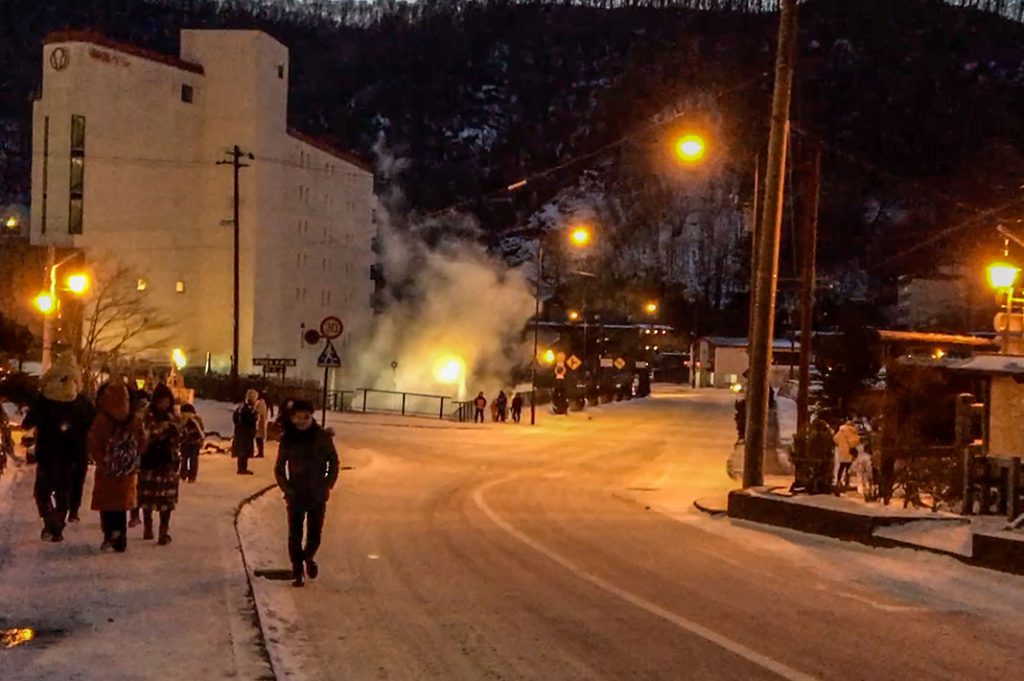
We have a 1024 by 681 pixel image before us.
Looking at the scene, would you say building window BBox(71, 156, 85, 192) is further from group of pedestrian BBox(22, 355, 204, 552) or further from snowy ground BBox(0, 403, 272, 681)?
group of pedestrian BBox(22, 355, 204, 552)

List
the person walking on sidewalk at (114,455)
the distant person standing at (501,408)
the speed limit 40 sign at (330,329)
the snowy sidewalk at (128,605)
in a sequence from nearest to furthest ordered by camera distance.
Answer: the snowy sidewalk at (128,605) → the person walking on sidewalk at (114,455) → the speed limit 40 sign at (330,329) → the distant person standing at (501,408)

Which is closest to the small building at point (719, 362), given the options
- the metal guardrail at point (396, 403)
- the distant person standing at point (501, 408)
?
the metal guardrail at point (396, 403)

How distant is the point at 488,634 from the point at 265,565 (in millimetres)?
3291

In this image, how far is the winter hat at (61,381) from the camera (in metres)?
10.6

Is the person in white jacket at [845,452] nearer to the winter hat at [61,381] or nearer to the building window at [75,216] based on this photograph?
the winter hat at [61,381]

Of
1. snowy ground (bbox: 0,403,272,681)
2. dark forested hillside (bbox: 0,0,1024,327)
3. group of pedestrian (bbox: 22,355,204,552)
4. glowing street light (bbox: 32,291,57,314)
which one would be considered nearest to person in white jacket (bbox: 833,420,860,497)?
snowy ground (bbox: 0,403,272,681)

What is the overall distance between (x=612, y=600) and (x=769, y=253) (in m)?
8.84

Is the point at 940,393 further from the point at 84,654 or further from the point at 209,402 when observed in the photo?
the point at 209,402

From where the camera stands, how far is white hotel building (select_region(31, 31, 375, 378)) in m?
55.8

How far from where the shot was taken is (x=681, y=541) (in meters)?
14.2

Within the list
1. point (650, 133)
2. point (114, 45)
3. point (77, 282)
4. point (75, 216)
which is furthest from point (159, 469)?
point (650, 133)

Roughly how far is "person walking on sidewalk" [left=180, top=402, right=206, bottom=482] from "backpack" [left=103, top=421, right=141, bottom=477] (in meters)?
6.20

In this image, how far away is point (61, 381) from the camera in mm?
10617

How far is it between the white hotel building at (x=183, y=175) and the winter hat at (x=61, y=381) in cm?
4641
